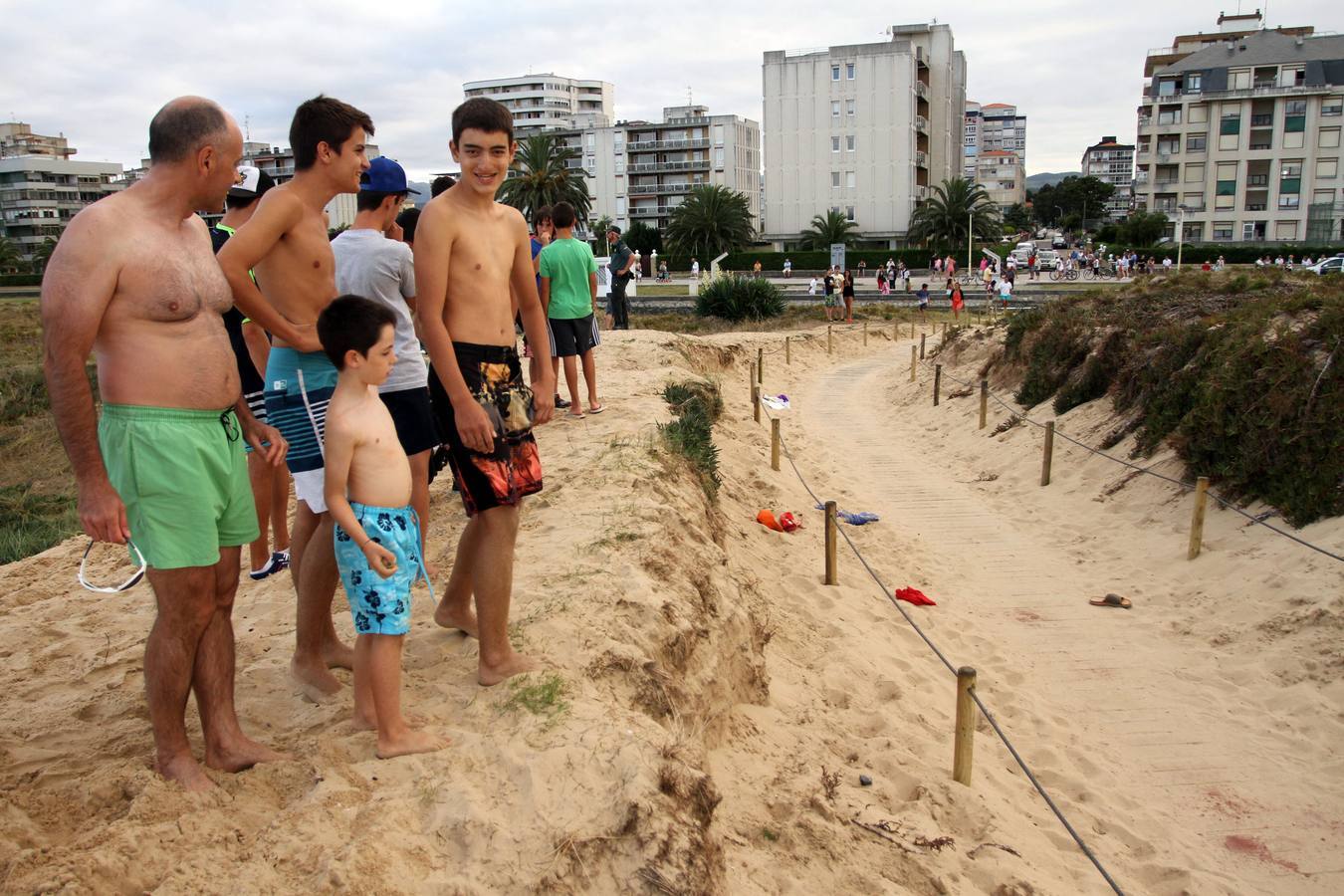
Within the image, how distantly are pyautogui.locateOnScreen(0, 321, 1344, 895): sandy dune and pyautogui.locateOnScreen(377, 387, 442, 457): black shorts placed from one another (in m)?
0.85

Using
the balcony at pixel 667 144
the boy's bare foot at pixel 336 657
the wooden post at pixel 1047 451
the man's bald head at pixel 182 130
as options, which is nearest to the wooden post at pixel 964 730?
the boy's bare foot at pixel 336 657

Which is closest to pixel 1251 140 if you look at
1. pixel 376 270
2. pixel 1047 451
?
pixel 1047 451

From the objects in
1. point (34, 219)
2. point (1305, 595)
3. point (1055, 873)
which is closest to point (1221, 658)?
point (1305, 595)

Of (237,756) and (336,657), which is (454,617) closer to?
(336,657)

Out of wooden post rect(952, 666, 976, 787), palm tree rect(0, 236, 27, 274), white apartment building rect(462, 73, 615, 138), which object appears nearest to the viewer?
wooden post rect(952, 666, 976, 787)

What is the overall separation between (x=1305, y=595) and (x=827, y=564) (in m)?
3.29

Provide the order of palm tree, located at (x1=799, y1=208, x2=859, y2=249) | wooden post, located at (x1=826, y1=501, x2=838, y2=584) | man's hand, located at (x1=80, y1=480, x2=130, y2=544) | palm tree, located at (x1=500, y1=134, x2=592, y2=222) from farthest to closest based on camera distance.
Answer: palm tree, located at (x1=799, y1=208, x2=859, y2=249) < palm tree, located at (x1=500, y1=134, x2=592, y2=222) < wooden post, located at (x1=826, y1=501, x2=838, y2=584) < man's hand, located at (x1=80, y1=480, x2=130, y2=544)

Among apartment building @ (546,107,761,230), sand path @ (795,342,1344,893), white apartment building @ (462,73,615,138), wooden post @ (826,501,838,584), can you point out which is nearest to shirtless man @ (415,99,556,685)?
sand path @ (795,342,1344,893)

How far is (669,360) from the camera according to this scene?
1298cm

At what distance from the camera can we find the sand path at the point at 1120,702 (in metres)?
4.67

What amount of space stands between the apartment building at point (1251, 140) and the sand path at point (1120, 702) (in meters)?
67.0

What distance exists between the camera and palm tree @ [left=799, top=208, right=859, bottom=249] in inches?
2393

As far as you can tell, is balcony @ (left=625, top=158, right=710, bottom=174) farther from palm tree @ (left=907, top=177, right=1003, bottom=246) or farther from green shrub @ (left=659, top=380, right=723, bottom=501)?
green shrub @ (left=659, top=380, right=723, bottom=501)

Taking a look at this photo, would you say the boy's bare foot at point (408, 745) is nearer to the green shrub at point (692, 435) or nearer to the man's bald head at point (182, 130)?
the man's bald head at point (182, 130)
